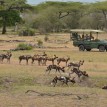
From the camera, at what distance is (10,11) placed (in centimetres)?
7688

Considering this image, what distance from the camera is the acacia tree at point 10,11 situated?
247 feet

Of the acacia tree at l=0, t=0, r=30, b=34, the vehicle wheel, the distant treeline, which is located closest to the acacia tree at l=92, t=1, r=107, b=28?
the distant treeline

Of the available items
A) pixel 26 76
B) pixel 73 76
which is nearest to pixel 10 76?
pixel 26 76

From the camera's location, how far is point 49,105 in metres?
15.8

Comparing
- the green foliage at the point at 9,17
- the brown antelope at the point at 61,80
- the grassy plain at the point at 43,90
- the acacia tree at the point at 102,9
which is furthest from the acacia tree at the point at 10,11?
the brown antelope at the point at 61,80

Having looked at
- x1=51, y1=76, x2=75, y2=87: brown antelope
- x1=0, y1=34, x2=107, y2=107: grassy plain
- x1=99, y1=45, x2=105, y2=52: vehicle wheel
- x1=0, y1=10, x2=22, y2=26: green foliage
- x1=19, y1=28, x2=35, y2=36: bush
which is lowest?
x1=0, y1=34, x2=107, y2=107: grassy plain

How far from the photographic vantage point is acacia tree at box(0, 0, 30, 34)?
247 feet

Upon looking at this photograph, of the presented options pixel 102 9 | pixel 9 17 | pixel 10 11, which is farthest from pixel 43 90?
pixel 102 9

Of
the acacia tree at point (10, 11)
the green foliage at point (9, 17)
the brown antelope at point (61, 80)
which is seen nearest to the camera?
the brown antelope at point (61, 80)

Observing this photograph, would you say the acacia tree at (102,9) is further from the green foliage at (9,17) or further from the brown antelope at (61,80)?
the brown antelope at (61,80)

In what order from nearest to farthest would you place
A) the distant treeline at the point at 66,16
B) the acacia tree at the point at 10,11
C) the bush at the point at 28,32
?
the bush at the point at 28,32, the acacia tree at the point at 10,11, the distant treeline at the point at 66,16

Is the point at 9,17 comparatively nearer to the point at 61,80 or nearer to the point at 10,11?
the point at 10,11

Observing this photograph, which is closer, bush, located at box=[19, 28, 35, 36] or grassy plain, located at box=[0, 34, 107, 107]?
grassy plain, located at box=[0, 34, 107, 107]

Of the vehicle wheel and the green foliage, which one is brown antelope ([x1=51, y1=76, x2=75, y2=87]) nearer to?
the vehicle wheel
